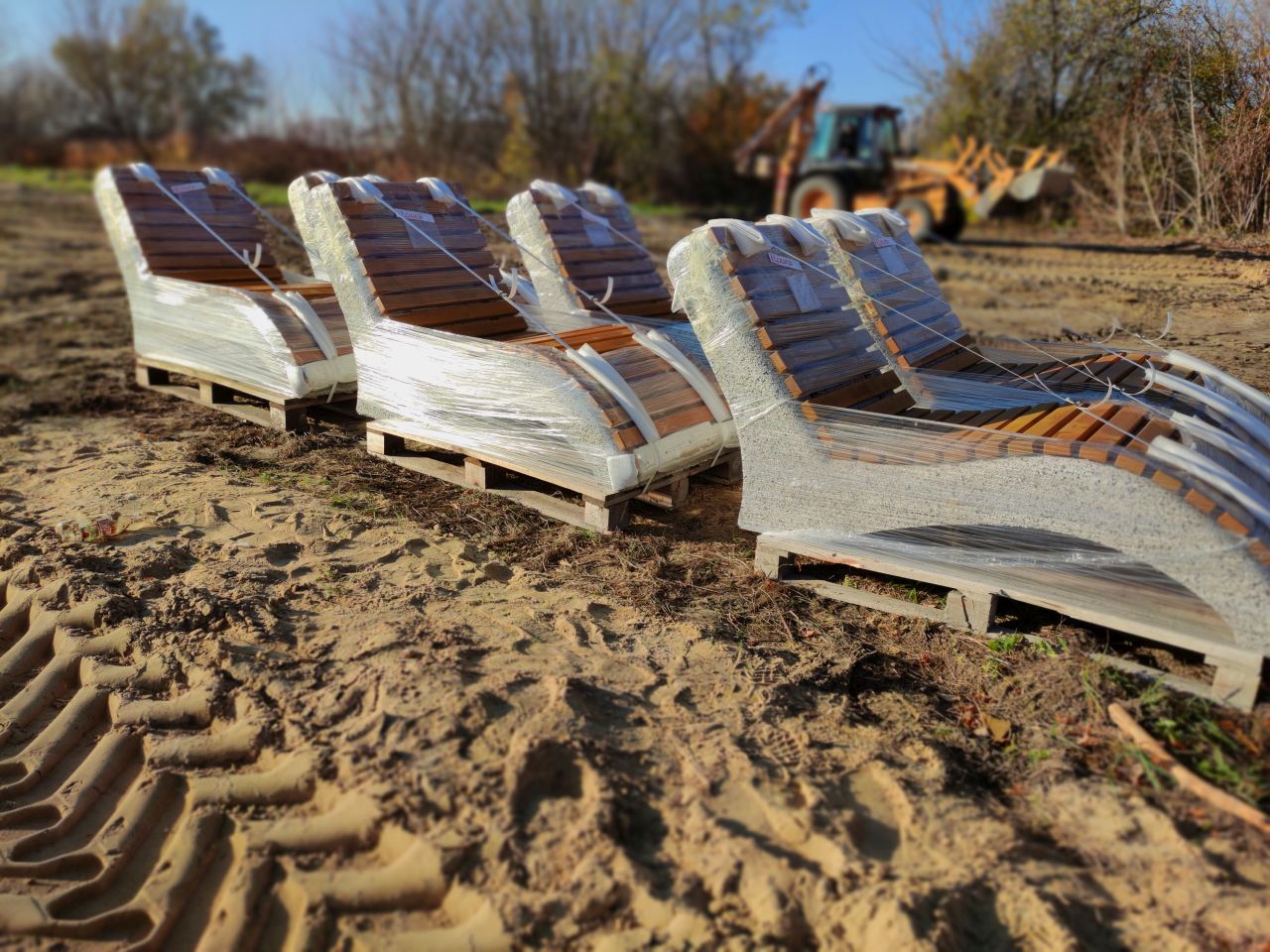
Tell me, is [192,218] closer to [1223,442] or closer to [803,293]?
[803,293]

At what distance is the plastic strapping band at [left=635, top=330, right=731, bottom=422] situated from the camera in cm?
459

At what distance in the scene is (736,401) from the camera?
3822 mm

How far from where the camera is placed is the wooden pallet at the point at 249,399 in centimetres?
569

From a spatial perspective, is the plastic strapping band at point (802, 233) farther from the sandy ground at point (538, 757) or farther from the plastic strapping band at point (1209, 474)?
the plastic strapping band at point (1209, 474)

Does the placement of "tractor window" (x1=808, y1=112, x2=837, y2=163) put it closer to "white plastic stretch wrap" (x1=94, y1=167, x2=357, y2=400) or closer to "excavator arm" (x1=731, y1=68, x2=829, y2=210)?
"excavator arm" (x1=731, y1=68, x2=829, y2=210)

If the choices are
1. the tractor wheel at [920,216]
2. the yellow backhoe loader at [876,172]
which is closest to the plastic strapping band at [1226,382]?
the yellow backhoe loader at [876,172]

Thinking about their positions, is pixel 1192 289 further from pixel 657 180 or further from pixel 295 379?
pixel 657 180

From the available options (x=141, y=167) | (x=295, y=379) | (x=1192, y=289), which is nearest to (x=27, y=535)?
(x=295, y=379)

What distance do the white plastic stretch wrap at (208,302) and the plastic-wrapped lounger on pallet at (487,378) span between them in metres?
0.56

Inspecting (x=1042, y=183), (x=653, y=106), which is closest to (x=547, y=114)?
(x=653, y=106)

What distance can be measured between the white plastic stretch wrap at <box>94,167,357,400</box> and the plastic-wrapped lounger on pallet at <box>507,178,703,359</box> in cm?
140

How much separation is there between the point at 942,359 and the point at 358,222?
3227 millimetres

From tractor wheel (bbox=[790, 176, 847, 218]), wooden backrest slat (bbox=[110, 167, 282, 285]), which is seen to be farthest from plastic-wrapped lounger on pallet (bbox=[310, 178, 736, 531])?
tractor wheel (bbox=[790, 176, 847, 218])

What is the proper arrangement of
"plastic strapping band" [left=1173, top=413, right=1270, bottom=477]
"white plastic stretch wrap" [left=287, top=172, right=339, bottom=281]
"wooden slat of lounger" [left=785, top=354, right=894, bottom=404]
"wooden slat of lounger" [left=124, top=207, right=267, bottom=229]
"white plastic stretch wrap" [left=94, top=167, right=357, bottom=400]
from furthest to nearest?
"wooden slat of lounger" [left=124, top=207, right=267, bottom=229] → "white plastic stretch wrap" [left=94, top=167, right=357, bottom=400] → "white plastic stretch wrap" [left=287, top=172, right=339, bottom=281] → "wooden slat of lounger" [left=785, top=354, right=894, bottom=404] → "plastic strapping band" [left=1173, top=413, right=1270, bottom=477]
